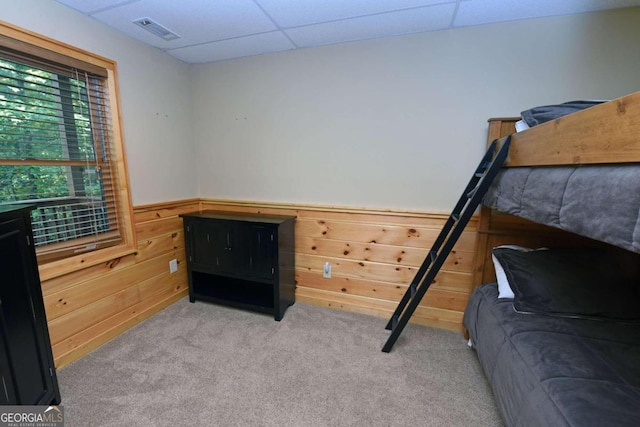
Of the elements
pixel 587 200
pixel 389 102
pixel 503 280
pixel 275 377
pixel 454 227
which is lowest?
pixel 275 377

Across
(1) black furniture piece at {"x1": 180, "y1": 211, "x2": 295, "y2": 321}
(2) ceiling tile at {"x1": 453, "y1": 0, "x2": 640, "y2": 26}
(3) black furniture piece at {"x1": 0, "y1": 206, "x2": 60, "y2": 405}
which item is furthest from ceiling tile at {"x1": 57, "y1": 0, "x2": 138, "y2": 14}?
(2) ceiling tile at {"x1": 453, "y1": 0, "x2": 640, "y2": 26}

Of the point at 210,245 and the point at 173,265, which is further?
the point at 173,265

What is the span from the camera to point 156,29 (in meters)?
1.98

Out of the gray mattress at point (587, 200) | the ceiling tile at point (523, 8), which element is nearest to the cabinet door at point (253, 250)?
the gray mattress at point (587, 200)

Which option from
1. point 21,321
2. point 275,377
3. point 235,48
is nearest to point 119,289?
point 21,321

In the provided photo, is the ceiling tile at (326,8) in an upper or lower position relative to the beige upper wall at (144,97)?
upper

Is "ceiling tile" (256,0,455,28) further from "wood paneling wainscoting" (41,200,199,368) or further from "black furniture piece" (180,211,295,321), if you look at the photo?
"wood paneling wainscoting" (41,200,199,368)

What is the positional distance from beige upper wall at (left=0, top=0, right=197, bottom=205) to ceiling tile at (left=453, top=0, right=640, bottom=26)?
7.77ft

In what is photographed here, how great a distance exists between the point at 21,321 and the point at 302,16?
226 centimetres

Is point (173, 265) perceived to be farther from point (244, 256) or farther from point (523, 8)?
point (523, 8)

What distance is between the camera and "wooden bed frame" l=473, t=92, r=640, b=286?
0.71m

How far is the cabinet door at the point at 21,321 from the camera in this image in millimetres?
1142

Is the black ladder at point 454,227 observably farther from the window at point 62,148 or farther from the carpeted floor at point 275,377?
the window at point 62,148

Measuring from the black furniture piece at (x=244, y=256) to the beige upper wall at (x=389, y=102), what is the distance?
439mm
